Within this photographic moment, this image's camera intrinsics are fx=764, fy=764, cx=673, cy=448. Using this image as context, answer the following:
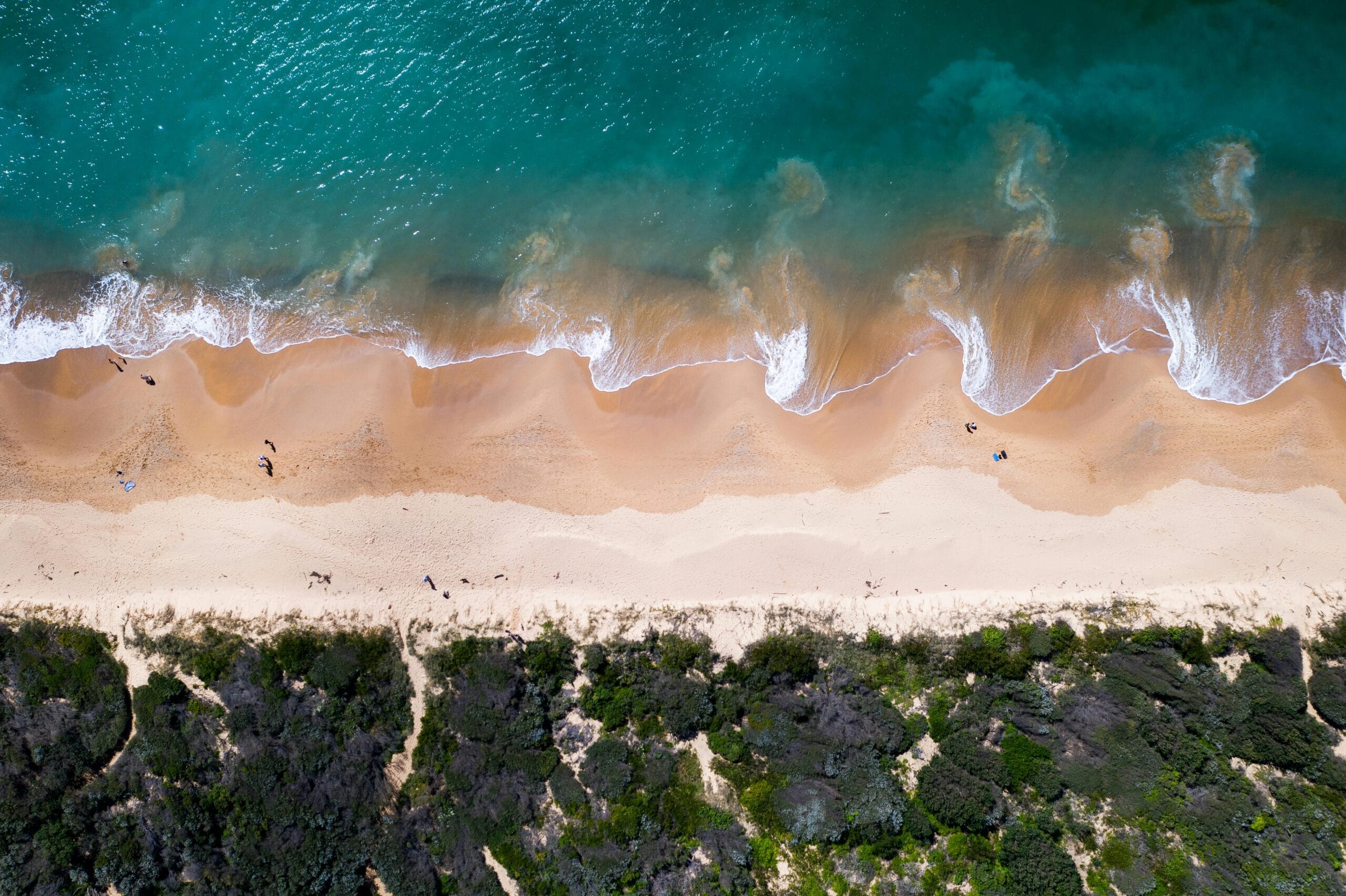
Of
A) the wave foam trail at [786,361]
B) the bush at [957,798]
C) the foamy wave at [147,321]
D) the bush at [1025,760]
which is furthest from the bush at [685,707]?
the foamy wave at [147,321]

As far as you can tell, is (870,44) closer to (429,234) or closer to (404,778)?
(429,234)

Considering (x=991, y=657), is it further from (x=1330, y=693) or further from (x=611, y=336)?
(x=611, y=336)

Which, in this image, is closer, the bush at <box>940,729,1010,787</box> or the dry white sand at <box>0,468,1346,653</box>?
the bush at <box>940,729,1010,787</box>

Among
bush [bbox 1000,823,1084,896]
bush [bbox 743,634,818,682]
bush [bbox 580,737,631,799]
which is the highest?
bush [bbox 743,634,818,682]

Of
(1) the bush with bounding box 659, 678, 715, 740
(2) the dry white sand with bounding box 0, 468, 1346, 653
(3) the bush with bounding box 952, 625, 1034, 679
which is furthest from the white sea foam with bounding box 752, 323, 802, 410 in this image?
(1) the bush with bounding box 659, 678, 715, 740

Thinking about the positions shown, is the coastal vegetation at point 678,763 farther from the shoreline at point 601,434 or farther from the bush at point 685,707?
the shoreline at point 601,434

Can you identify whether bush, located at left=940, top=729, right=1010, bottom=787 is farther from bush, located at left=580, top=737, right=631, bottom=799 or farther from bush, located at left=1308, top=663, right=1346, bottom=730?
bush, located at left=580, top=737, right=631, bottom=799

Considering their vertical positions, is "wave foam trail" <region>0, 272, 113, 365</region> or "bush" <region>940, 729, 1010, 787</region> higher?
"wave foam trail" <region>0, 272, 113, 365</region>

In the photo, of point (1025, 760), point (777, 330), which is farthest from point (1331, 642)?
point (777, 330)
